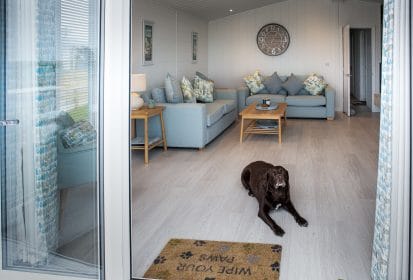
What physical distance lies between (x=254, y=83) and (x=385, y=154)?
7821 mm

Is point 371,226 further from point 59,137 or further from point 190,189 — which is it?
point 59,137

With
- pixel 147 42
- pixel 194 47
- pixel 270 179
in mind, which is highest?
pixel 194 47

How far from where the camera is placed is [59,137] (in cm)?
227

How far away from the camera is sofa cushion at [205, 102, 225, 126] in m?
6.52

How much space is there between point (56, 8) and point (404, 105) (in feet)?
5.53

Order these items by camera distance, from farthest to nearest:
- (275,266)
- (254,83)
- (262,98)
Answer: (254,83) < (262,98) < (275,266)

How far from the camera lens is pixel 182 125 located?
20.4ft

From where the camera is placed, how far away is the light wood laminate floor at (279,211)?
2779 mm

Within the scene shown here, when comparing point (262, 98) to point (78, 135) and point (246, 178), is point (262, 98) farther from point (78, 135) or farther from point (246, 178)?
point (78, 135)

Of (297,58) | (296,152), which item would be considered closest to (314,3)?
(297,58)

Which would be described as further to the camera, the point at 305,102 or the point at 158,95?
the point at 305,102

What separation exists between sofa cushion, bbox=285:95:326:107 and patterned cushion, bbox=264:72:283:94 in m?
0.57

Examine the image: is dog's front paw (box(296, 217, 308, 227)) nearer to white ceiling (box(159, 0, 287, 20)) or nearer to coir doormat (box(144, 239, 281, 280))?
coir doormat (box(144, 239, 281, 280))


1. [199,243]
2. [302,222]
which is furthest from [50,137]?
[302,222]
